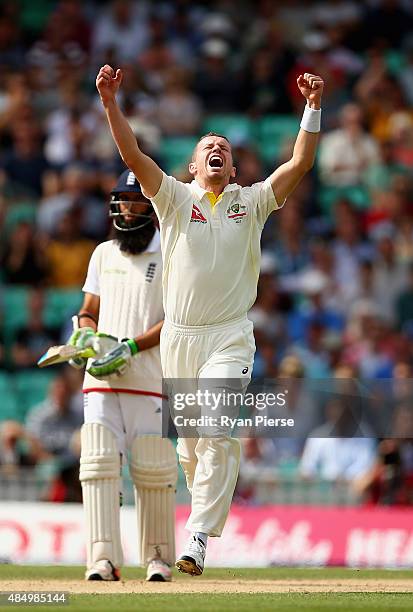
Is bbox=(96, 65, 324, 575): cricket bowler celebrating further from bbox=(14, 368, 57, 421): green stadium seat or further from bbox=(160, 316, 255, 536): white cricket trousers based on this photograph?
bbox=(14, 368, 57, 421): green stadium seat

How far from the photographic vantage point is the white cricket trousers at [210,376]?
26.2ft

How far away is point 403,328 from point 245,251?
7547mm

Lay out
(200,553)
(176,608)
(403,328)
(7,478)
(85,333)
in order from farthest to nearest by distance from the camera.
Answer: (403,328) → (7,478) → (85,333) → (200,553) → (176,608)

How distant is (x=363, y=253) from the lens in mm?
16219

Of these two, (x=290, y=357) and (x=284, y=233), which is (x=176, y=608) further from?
(x=284, y=233)

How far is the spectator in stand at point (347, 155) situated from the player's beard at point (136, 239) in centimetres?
840

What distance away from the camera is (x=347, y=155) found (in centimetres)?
1738

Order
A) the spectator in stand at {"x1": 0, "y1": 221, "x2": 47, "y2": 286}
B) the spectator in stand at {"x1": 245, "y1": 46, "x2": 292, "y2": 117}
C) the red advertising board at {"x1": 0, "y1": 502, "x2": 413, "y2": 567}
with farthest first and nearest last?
the spectator in stand at {"x1": 245, "y1": 46, "x2": 292, "y2": 117}, the spectator in stand at {"x1": 0, "y1": 221, "x2": 47, "y2": 286}, the red advertising board at {"x1": 0, "y1": 502, "x2": 413, "y2": 567}

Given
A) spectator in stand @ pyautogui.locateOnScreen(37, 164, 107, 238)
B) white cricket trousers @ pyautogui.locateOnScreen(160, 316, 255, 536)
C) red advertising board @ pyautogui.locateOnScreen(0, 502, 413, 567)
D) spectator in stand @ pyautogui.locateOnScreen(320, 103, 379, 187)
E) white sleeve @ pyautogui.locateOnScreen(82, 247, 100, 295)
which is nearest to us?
white cricket trousers @ pyautogui.locateOnScreen(160, 316, 255, 536)

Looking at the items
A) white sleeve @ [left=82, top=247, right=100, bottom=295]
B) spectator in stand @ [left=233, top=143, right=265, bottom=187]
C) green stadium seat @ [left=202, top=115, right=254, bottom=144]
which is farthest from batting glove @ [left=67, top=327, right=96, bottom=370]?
green stadium seat @ [left=202, top=115, right=254, bottom=144]

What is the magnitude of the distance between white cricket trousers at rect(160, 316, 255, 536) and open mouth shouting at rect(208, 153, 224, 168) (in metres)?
0.87

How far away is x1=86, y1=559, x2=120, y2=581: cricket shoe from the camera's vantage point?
8789 millimetres

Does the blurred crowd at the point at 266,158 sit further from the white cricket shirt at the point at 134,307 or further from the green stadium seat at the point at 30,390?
the white cricket shirt at the point at 134,307

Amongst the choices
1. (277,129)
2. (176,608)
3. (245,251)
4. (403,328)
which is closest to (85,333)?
(245,251)
